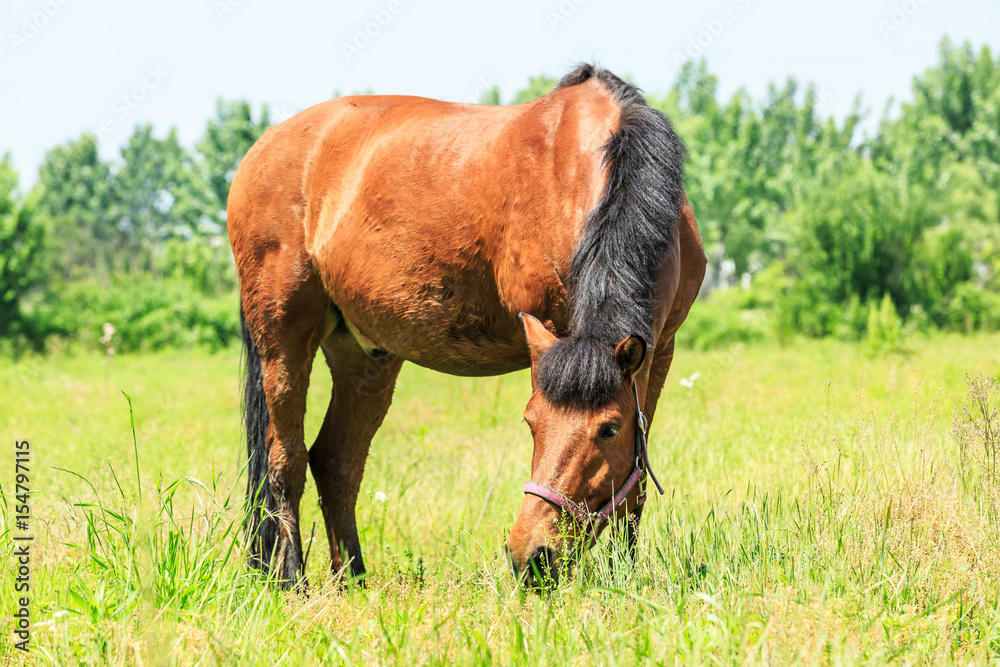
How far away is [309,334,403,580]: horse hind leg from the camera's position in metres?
4.25

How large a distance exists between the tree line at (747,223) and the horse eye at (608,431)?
3.91m

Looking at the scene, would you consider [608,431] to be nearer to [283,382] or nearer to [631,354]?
[631,354]

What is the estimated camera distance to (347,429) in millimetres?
4387

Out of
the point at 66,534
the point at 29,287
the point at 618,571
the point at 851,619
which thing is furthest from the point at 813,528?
the point at 29,287

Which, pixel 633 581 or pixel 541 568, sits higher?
pixel 541 568

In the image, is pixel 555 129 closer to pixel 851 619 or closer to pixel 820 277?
→ pixel 851 619

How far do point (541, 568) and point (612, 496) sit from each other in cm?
38

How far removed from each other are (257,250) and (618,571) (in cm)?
266

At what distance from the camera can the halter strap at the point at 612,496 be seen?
8.55 feet

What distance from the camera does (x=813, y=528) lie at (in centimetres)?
300

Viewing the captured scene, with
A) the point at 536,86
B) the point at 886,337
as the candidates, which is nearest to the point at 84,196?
the point at 536,86

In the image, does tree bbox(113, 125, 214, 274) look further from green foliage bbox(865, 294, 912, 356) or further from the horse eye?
the horse eye
